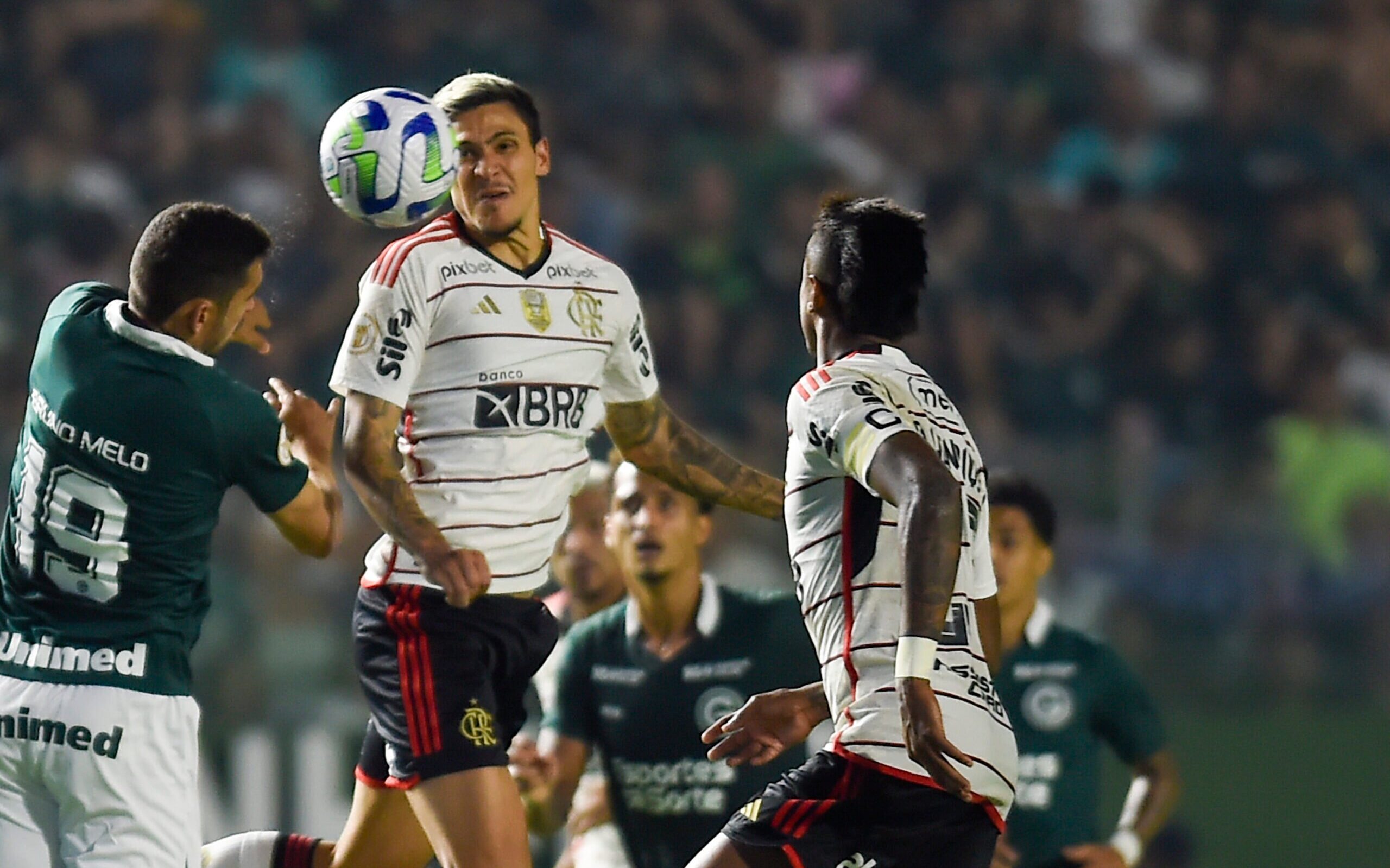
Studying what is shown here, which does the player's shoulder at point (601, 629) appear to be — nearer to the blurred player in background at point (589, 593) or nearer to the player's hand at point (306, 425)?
the blurred player in background at point (589, 593)

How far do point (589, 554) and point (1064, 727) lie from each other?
1861 mm

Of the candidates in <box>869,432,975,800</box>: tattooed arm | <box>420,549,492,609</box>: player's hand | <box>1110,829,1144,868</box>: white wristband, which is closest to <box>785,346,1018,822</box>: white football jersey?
<box>869,432,975,800</box>: tattooed arm

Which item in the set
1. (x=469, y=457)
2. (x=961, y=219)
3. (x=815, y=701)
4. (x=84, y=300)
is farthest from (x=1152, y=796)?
(x=961, y=219)

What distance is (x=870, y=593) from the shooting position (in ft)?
13.6

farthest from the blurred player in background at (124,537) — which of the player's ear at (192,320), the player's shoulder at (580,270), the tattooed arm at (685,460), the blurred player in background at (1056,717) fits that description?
the blurred player in background at (1056,717)

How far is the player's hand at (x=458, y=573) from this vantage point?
14.9 ft

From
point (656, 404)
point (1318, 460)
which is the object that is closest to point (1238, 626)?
point (1318, 460)

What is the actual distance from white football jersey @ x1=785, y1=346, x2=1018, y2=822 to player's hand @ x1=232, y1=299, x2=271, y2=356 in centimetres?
142

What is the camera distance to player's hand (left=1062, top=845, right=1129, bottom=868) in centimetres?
661

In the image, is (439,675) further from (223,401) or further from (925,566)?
(925,566)

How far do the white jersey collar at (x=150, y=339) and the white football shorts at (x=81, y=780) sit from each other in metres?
0.78

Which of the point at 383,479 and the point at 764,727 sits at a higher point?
the point at 383,479

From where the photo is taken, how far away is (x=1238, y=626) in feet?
31.9

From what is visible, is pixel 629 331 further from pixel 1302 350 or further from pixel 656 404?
pixel 1302 350
